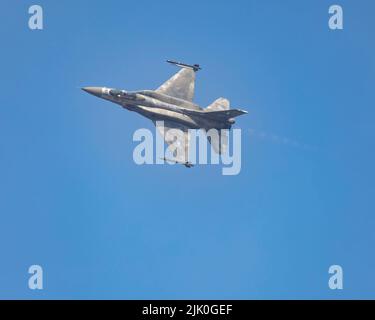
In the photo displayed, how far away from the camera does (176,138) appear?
284 feet

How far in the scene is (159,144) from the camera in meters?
84.7

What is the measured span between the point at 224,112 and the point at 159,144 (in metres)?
7.75

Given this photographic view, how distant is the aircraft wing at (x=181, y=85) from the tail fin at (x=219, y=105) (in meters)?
3.03

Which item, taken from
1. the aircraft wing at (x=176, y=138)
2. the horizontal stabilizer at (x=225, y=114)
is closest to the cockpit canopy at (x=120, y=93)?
the aircraft wing at (x=176, y=138)

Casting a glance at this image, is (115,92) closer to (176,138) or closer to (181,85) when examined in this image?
(176,138)

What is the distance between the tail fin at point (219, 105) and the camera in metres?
88.9

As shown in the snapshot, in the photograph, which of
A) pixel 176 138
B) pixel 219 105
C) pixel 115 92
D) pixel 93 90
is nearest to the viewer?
pixel 93 90

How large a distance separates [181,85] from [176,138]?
7678mm

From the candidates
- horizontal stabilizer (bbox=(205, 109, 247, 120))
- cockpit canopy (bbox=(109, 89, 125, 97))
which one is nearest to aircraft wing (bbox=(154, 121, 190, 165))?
horizontal stabilizer (bbox=(205, 109, 247, 120))

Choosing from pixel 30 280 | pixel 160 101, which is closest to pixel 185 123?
pixel 160 101

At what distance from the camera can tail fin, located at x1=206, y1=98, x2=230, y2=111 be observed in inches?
3501

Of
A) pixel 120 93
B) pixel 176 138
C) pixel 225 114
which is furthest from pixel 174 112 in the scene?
pixel 120 93
